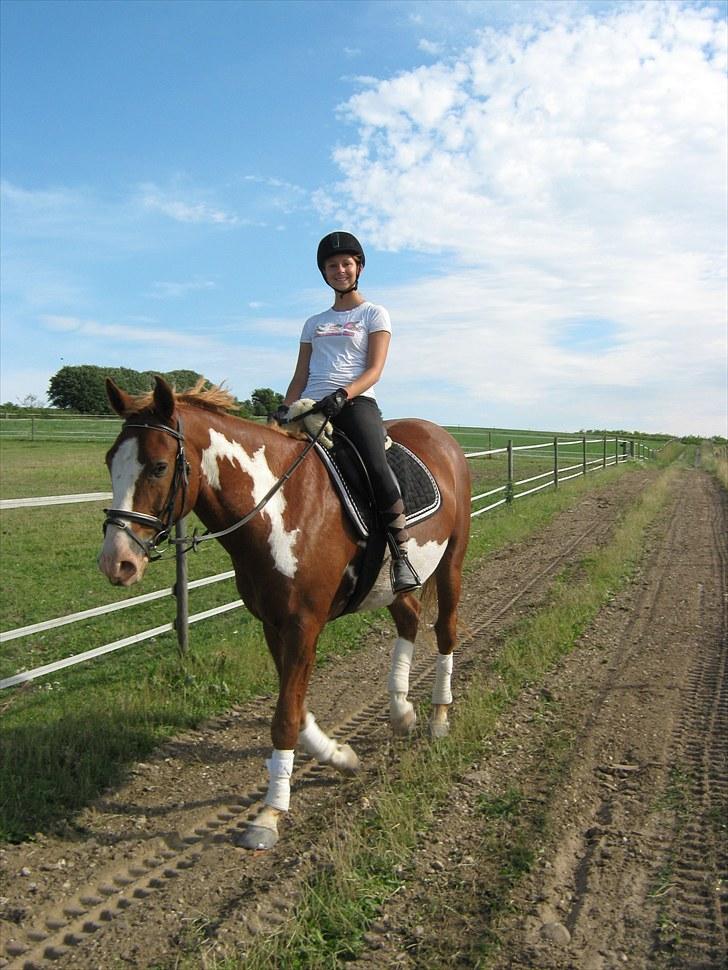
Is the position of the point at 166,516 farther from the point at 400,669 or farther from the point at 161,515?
the point at 400,669

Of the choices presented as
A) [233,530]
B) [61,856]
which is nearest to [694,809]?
[233,530]

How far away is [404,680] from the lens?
474 centimetres

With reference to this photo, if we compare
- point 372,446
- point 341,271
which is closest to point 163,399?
point 372,446

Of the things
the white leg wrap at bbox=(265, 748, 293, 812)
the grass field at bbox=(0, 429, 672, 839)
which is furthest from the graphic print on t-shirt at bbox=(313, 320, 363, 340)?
the grass field at bbox=(0, 429, 672, 839)

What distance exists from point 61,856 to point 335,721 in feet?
6.66

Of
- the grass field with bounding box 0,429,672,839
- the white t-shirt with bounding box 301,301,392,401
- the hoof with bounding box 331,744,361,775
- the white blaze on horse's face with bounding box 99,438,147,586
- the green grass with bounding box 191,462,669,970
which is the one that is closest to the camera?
the green grass with bounding box 191,462,669,970

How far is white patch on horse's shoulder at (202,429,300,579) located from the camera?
3.66 metres

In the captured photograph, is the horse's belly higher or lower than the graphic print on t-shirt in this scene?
lower

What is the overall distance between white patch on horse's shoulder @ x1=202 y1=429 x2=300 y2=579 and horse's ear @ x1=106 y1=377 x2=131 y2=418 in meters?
0.46

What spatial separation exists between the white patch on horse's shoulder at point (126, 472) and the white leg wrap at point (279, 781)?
1493 millimetres

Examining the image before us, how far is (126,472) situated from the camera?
323cm

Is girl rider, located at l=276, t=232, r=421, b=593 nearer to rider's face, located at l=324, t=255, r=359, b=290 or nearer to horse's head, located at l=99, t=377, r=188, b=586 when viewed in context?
rider's face, located at l=324, t=255, r=359, b=290

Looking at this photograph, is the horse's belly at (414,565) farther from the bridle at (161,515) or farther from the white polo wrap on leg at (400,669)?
the bridle at (161,515)

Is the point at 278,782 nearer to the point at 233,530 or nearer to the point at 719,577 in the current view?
the point at 233,530
